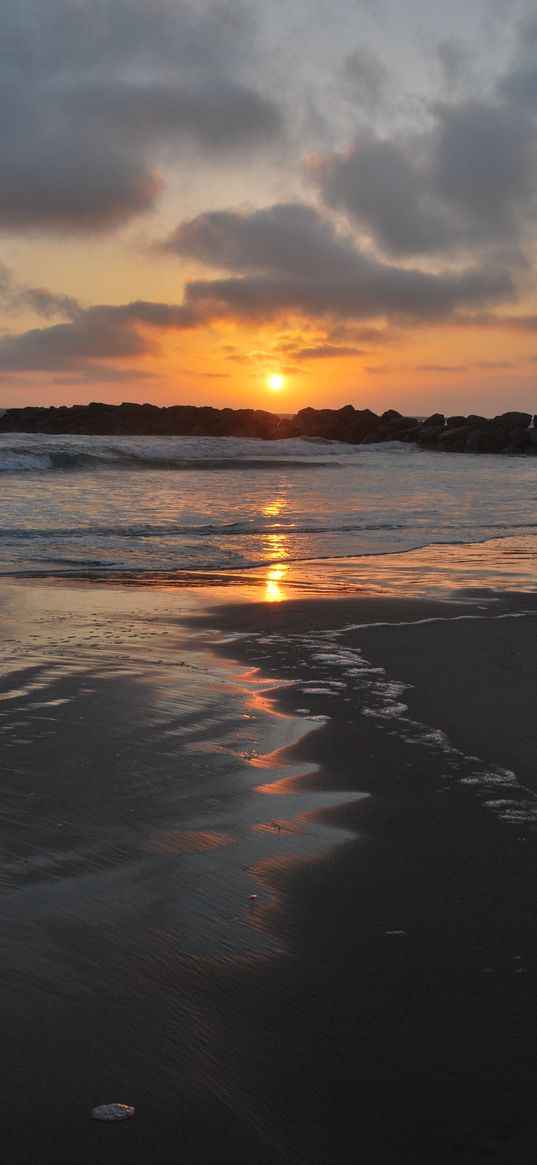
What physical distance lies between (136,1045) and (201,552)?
289 inches

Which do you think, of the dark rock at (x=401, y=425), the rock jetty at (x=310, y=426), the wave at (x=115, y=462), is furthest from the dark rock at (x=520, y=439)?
the wave at (x=115, y=462)

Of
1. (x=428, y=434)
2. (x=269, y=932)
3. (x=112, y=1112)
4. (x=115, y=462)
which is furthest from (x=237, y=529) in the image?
(x=428, y=434)

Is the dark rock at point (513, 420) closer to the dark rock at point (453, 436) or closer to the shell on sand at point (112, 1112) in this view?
the dark rock at point (453, 436)

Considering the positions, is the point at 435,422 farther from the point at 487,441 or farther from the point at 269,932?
the point at 269,932

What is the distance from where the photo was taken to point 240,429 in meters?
39.6

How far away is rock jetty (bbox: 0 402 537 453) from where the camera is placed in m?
36.9

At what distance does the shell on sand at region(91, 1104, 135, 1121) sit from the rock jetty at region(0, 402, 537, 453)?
3579 centimetres

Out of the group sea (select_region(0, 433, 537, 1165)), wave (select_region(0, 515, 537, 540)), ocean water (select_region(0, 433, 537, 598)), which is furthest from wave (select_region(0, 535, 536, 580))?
sea (select_region(0, 433, 537, 1165))

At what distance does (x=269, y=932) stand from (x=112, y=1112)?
57 cm

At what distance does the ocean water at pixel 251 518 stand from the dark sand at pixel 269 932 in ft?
13.0

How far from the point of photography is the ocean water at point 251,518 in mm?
8039

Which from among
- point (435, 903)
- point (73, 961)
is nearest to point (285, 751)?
point (435, 903)

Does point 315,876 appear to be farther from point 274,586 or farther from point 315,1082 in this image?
point 274,586

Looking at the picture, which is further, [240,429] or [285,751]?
[240,429]
